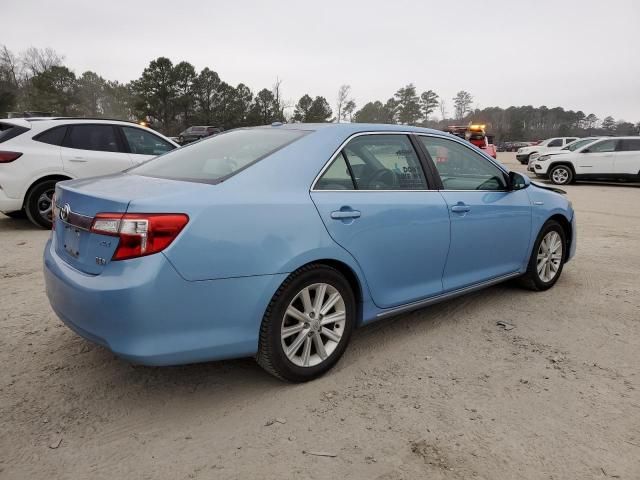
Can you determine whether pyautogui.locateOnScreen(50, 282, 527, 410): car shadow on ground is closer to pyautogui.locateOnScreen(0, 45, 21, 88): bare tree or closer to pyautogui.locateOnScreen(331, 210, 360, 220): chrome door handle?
pyautogui.locateOnScreen(331, 210, 360, 220): chrome door handle

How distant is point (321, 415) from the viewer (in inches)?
98.4

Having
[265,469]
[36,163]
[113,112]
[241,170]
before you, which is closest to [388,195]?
[241,170]

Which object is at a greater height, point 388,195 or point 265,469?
point 388,195

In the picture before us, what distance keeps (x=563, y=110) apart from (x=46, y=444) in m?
118

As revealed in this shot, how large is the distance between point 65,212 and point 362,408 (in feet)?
6.17

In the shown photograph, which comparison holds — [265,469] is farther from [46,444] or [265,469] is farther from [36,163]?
[36,163]

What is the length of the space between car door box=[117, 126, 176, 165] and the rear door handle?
5516 mm

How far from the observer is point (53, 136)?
693cm

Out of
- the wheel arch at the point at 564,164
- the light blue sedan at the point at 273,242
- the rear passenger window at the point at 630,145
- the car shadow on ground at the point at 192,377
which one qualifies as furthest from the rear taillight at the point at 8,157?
the rear passenger window at the point at 630,145

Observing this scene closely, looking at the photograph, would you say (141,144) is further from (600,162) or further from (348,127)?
(600,162)

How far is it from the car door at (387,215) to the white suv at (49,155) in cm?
528

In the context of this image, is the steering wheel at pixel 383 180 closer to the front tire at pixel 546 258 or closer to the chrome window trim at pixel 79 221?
the chrome window trim at pixel 79 221

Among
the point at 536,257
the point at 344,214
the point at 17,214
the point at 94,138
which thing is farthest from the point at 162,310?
the point at 17,214

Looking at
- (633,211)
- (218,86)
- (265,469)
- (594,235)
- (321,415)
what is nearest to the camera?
(265,469)
